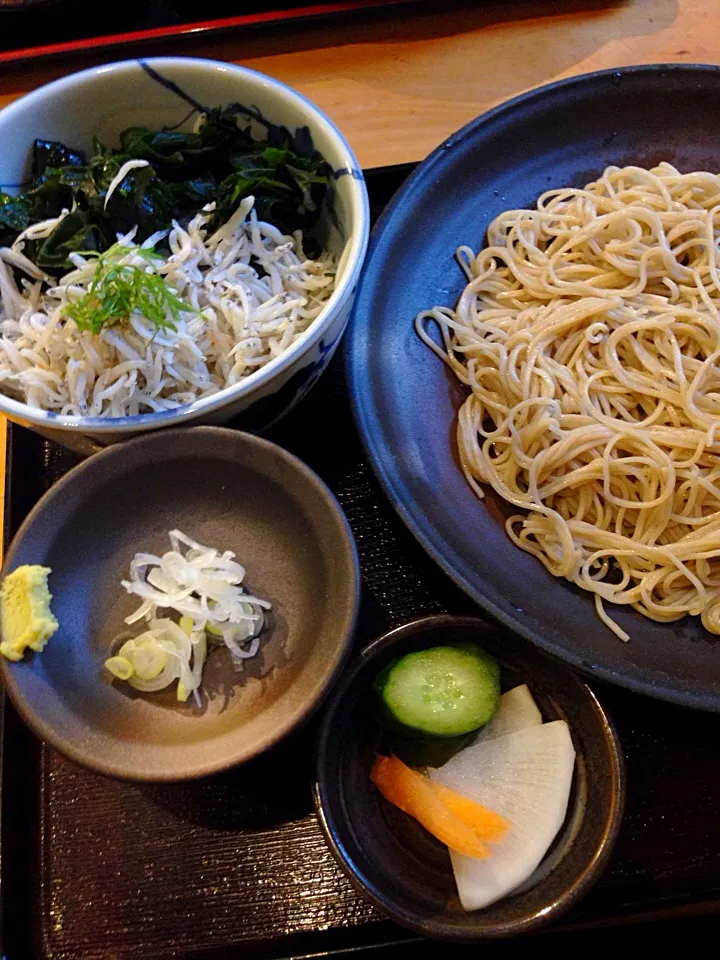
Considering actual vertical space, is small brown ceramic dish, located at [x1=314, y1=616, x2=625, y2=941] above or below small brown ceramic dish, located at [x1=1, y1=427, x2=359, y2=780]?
below

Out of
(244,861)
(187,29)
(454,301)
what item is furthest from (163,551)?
(187,29)

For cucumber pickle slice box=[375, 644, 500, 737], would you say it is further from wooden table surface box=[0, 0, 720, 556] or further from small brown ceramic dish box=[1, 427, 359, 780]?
wooden table surface box=[0, 0, 720, 556]

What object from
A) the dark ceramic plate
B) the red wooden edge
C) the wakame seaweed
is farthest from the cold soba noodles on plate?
the red wooden edge

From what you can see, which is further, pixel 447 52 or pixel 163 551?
pixel 447 52

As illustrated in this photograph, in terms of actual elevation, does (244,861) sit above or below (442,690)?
below

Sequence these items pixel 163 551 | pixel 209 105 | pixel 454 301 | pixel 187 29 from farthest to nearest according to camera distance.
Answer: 1. pixel 187 29
2. pixel 454 301
3. pixel 209 105
4. pixel 163 551

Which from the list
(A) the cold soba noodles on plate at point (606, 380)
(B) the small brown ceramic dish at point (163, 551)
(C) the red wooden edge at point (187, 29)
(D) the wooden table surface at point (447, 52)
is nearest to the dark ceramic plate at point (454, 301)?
(A) the cold soba noodles on plate at point (606, 380)

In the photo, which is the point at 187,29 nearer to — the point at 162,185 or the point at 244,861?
the point at 162,185
